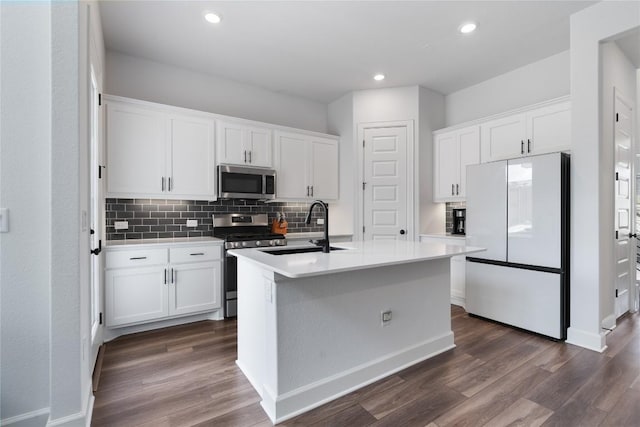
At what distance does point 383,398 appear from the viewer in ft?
6.51

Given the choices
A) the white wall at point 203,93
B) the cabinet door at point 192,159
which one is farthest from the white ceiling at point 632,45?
the cabinet door at point 192,159

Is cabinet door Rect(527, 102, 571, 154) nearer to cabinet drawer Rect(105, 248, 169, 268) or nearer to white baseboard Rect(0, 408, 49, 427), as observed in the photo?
cabinet drawer Rect(105, 248, 169, 268)

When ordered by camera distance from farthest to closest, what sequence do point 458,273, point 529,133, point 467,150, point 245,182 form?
point 467,150 < point 458,273 < point 245,182 < point 529,133

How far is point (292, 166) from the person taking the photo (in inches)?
167

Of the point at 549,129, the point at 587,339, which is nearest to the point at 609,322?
the point at 587,339

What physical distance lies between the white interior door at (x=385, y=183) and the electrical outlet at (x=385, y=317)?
218cm

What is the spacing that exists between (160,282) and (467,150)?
12.9 ft

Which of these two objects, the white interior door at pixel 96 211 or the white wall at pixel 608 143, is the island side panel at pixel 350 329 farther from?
the white interior door at pixel 96 211

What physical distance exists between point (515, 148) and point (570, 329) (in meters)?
1.96

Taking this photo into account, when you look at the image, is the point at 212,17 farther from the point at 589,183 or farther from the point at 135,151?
the point at 589,183

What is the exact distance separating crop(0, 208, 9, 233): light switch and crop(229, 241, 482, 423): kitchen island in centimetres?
117

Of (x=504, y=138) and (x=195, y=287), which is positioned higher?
(x=504, y=138)

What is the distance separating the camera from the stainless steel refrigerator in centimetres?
281

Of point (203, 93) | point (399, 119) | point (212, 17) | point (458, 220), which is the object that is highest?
point (212, 17)
